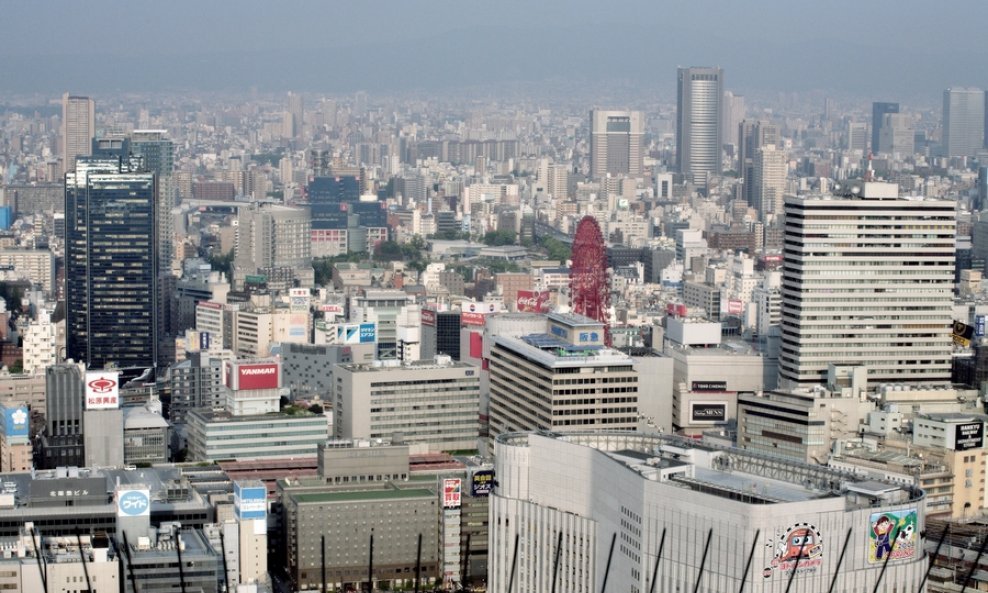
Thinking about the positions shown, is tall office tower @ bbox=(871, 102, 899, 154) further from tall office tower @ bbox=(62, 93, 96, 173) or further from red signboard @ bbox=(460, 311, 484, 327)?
red signboard @ bbox=(460, 311, 484, 327)

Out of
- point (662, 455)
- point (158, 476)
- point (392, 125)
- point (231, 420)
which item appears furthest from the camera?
point (392, 125)

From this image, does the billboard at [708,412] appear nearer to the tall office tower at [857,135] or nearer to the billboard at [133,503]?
the billboard at [133,503]

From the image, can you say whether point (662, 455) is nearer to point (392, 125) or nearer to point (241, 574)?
point (241, 574)

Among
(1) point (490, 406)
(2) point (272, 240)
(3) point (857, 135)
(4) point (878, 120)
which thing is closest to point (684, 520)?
(1) point (490, 406)

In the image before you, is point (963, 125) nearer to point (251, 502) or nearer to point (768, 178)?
point (768, 178)

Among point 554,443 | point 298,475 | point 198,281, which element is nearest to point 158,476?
point 298,475

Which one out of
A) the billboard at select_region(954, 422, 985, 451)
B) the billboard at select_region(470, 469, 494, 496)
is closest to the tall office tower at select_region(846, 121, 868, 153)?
the billboard at select_region(954, 422, 985, 451)

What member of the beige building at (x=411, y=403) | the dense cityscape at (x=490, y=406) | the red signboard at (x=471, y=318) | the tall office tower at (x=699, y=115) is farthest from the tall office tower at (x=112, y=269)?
the tall office tower at (x=699, y=115)
